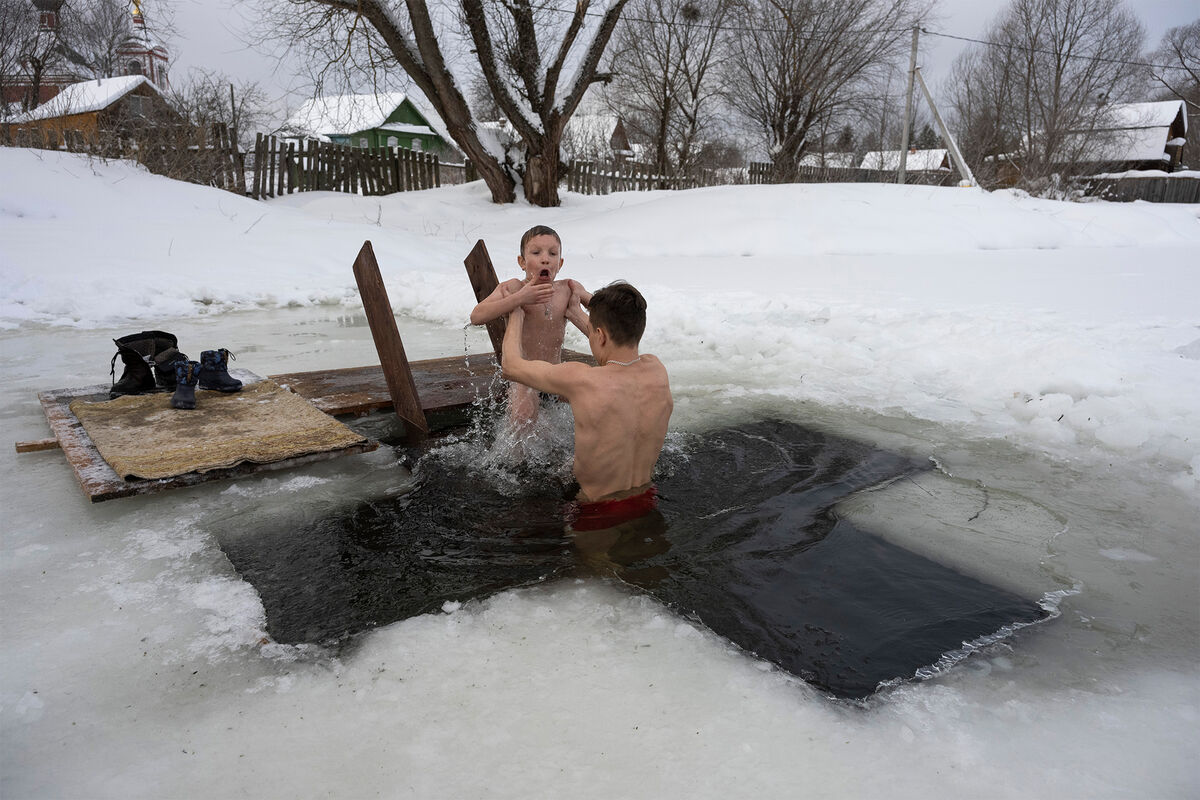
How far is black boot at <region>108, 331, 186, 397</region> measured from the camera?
420 centimetres

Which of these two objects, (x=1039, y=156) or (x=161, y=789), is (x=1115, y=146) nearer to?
(x=1039, y=156)

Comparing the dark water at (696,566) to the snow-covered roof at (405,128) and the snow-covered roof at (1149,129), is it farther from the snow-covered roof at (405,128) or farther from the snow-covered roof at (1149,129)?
the snow-covered roof at (1149,129)

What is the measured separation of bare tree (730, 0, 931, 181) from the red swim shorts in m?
21.1

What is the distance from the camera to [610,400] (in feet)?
9.25

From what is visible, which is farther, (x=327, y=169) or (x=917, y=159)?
(x=917, y=159)

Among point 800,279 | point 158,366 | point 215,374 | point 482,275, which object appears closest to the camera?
point 482,275

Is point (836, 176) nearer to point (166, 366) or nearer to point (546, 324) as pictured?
point (546, 324)

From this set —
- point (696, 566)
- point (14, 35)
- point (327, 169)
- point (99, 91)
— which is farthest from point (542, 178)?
point (99, 91)

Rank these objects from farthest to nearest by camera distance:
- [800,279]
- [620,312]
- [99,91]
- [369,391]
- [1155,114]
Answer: [1155,114] → [99,91] → [800,279] → [369,391] → [620,312]

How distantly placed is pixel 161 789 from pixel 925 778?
63.1 inches

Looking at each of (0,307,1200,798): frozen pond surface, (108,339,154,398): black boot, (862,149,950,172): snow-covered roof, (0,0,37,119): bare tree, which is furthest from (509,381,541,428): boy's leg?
(862,149,950,172): snow-covered roof

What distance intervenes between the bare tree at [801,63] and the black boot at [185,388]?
Answer: 2076cm

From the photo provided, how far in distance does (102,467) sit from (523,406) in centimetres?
186

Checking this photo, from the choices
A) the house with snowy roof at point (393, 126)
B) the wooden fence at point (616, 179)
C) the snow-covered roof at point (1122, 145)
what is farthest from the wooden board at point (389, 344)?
the house with snowy roof at point (393, 126)
